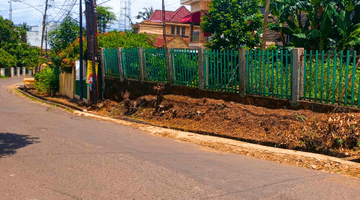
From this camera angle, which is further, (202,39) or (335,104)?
(202,39)

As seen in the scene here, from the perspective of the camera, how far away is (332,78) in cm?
939

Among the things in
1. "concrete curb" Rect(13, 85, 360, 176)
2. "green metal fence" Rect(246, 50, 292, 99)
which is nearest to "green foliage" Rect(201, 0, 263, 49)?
"green metal fence" Rect(246, 50, 292, 99)

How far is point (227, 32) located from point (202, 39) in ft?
79.7

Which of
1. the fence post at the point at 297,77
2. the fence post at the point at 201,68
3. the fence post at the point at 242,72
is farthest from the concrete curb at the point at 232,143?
the fence post at the point at 201,68

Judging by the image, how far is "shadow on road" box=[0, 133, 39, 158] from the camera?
818 centimetres

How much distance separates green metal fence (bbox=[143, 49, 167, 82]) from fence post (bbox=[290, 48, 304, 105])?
5.85 metres

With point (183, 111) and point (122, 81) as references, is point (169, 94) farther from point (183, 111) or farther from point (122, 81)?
point (122, 81)

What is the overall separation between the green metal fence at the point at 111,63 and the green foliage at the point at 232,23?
14.3ft

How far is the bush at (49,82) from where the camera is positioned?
24484mm

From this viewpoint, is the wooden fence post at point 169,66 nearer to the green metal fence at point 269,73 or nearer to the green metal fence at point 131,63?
the green metal fence at point 131,63

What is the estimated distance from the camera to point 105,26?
142ft

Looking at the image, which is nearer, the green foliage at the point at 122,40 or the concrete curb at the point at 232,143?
the concrete curb at the point at 232,143

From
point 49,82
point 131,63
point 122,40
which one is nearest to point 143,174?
point 131,63

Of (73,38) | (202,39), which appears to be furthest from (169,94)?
(202,39)
